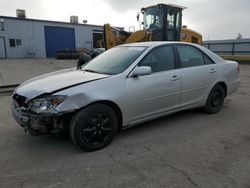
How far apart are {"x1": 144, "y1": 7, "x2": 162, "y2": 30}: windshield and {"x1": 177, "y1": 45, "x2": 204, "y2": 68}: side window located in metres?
7.48

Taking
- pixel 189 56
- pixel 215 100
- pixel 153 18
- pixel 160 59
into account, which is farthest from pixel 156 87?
pixel 153 18

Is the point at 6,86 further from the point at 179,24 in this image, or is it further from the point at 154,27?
the point at 179,24

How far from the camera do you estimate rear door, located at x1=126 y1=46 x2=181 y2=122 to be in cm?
356

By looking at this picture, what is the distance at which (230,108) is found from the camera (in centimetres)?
538

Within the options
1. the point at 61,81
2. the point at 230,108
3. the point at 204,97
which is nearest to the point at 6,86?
the point at 61,81

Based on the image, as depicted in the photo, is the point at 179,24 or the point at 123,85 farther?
the point at 179,24

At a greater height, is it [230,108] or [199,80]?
[199,80]

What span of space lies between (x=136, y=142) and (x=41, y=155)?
1.40 meters

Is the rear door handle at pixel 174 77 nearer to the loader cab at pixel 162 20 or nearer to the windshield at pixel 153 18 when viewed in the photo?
the loader cab at pixel 162 20

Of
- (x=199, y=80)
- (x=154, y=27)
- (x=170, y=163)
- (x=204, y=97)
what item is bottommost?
(x=170, y=163)

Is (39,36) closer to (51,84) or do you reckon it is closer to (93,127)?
(51,84)

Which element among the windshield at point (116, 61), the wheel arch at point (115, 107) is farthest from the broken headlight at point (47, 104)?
the windshield at point (116, 61)

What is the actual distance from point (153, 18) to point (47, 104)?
10.0 meters

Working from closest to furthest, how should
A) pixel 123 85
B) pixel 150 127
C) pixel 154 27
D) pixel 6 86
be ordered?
1. pixel 123 85
2. pixel 150 127
3. pixel 6 86
4. pixel 154 27
